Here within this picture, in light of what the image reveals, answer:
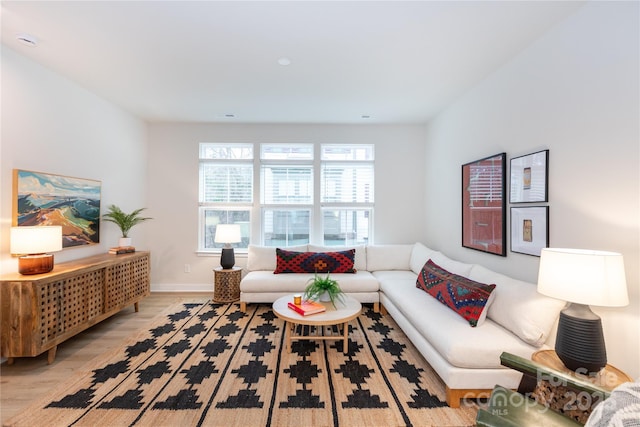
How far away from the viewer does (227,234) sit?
3.83m

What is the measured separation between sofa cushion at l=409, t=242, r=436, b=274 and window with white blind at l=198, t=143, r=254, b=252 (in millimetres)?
2624

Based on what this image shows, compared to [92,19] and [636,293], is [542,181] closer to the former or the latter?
[636,293]

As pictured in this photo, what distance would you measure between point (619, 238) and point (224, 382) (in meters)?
2.87

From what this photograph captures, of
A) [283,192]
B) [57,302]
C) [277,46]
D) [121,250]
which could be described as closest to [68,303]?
[57,302]

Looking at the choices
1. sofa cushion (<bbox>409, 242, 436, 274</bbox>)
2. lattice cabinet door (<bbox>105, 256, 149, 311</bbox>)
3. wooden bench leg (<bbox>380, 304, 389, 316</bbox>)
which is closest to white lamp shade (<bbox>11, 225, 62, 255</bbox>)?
lattice cabinet door (<bbox>105, 256, 149, 311</bbox>)

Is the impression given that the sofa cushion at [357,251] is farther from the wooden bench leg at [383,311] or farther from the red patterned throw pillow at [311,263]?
the wooden bench leg at [383,311]

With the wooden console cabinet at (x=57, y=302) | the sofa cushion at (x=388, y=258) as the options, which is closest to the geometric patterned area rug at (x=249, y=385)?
the wooden console cabinet at (x=57, y=302)

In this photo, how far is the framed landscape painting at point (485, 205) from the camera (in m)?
2.58

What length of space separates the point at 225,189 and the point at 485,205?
12.1ft

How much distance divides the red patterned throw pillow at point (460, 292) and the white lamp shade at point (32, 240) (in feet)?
11.6

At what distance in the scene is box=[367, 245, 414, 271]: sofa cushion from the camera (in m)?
4.00

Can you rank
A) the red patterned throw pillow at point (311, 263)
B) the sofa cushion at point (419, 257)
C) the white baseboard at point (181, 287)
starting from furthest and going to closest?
the white baseboard at point (181, 287) → the red patterned throw pillow at point (311, 263) → the sofa cushion at point (419, 257)

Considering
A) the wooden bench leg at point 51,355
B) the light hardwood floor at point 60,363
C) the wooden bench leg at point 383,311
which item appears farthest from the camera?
the wooden bench leg at point 383,311

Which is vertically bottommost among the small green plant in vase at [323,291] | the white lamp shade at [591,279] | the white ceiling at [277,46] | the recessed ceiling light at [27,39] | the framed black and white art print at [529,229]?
the small green plant in vase at [323,291]
